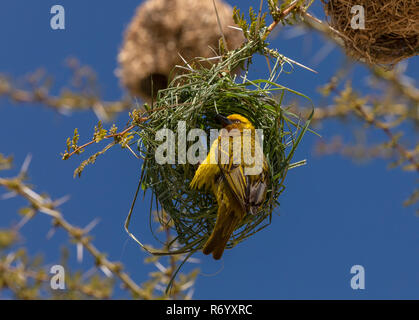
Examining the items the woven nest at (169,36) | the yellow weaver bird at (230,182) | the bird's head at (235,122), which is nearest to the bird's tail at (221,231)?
the yellow weaver bird at (230,182)

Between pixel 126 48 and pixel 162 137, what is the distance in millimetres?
874

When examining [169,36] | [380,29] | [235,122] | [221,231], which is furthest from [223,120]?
[380,29]

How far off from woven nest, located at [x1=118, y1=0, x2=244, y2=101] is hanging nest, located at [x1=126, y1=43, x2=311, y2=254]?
0.49 m

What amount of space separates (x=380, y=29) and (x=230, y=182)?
122 cm

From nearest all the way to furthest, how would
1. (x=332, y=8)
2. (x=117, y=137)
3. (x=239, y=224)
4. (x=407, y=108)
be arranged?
(x=117, y=137), (x=239, y=224), (x=332, y=8), (x=407, y=108)

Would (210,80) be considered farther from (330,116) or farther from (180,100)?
(330,116)

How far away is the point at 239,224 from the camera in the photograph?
2.42 m

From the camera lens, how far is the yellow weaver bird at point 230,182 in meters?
2.29

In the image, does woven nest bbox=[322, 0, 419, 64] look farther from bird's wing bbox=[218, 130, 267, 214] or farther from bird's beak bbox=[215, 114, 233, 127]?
bird's wing bbox=[218, 130, 267, 214]

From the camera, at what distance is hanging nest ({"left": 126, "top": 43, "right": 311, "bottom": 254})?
2402 mm

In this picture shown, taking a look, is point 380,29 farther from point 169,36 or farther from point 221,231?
point 221,231

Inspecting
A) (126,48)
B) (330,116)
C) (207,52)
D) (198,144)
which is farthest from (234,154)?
(330,116)

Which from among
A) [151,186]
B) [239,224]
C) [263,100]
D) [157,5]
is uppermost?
[157,5]

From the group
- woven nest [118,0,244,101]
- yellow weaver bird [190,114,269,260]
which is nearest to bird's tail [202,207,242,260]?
yellow weaver bird [190,114,269,260]
